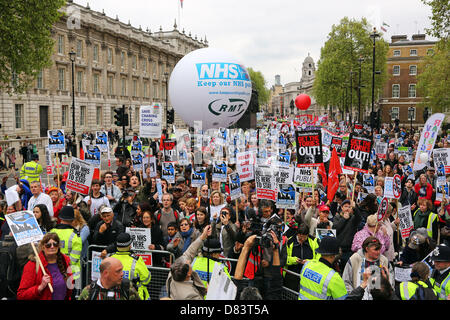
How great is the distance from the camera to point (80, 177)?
27.5ft

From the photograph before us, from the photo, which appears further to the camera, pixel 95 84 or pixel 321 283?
pixel 95 84

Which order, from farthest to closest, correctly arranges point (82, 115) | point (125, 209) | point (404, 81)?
point (404, 81) < point (82, 115) < point (125, 209)

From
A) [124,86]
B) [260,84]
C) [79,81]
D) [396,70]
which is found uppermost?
[260,84]

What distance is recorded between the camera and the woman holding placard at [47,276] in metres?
4.29

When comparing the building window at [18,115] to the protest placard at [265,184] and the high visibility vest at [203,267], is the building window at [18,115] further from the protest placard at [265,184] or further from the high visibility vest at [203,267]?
the high visibility vest at [203,267]

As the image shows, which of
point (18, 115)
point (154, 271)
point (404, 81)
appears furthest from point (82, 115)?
point (404, 81)

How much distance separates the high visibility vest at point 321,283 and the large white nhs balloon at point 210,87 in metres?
11.0

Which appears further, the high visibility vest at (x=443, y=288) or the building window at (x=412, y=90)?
the building window at (x=412, y=90)

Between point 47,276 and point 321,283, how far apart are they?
274cm

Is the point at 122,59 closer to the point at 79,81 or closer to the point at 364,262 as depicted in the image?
the point at 79,81

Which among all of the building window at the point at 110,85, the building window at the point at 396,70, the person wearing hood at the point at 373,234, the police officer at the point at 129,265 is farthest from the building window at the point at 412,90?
the police officer at the point at 129,265

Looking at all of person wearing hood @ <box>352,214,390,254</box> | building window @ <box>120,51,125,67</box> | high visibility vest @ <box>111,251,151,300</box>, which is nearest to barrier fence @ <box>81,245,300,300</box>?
high visibility vest @ <box>111,251,151,300</box>

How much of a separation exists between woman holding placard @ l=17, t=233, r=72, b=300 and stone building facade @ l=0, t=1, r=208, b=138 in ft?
101
